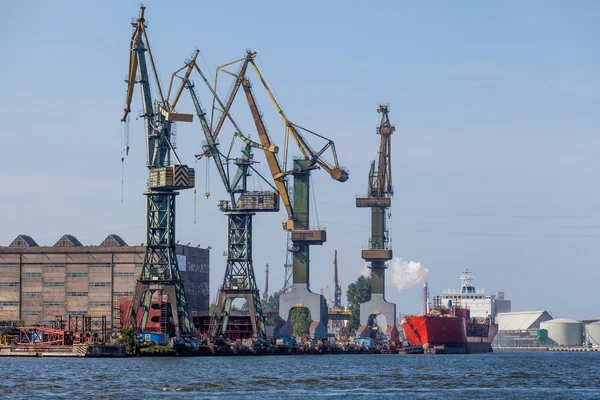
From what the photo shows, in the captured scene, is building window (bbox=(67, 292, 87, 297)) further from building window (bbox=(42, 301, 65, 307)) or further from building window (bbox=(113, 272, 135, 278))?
building window (bbox=(113, 272, 135, 278))

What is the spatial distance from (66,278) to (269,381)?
305 ft

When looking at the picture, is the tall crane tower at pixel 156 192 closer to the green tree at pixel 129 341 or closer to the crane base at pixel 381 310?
the green tree at pixel 129 341

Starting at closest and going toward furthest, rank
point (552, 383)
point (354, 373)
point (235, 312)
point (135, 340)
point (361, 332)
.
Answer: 1. point (552, 383)
2. point (354, 373)
3. point (135, 340)
4. point (235, 312)
5. point (361, 332)

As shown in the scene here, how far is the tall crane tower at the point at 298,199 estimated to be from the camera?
16500cm

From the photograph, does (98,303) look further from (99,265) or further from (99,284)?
(99,265)

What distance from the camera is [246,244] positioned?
508 feet

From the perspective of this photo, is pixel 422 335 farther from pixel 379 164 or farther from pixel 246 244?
pixel 246 244

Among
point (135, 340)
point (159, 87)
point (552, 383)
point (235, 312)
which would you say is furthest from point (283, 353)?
point (552, 383)

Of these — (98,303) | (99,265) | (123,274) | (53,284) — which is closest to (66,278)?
(53,284)

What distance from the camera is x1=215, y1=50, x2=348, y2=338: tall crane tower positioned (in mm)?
165000

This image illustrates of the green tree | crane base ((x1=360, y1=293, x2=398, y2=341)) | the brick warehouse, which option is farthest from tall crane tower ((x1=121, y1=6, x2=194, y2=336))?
crane base ((x1=360, y1=293, x2=398, y2=341))

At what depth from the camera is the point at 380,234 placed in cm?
A: 19125

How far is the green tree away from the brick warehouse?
41.8 meters

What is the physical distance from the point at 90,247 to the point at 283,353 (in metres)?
39.5
